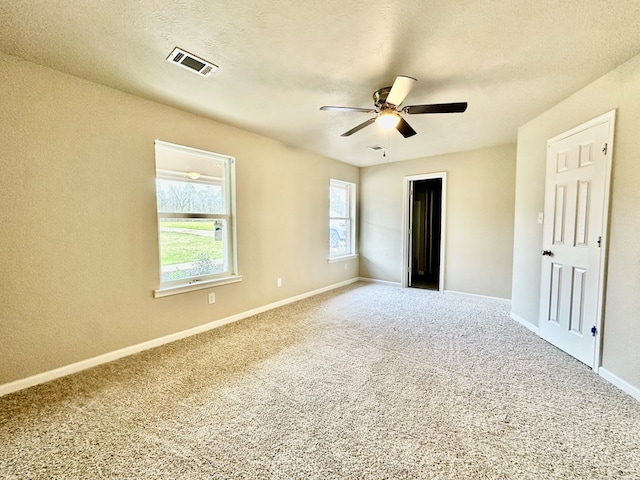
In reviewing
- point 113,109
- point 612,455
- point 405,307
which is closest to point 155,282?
point 113,109

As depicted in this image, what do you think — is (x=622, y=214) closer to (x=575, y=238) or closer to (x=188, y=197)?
(x=575, y=238)

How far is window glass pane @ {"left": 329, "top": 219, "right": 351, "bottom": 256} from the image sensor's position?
540 cm

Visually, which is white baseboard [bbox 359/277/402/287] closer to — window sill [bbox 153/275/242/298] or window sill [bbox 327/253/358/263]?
window sill [bbox 327/253/358/263]

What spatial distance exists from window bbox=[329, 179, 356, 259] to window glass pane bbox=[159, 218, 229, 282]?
232cm

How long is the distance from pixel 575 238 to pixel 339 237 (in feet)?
11.9

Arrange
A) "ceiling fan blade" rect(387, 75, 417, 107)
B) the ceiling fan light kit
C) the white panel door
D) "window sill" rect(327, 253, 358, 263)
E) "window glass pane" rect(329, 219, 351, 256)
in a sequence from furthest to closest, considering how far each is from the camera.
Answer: "window glass pane" rect(329, 219, 351, 256) → "window sill" rect(327, 253, 358, 263) → the ceiling fan light kit → the white panel door → "ceiling fan blade" rect(387, 75, 417, 107)

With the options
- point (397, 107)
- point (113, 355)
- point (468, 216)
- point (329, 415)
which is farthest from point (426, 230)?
point (113, 355)

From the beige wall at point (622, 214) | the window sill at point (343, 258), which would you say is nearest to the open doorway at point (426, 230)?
the window sill at point (343, 258)

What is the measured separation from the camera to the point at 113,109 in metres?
2.50

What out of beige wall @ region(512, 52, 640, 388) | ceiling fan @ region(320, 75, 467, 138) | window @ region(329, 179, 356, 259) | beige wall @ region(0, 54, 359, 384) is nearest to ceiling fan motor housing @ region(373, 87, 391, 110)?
ceiling fan @ region(320, 75, 467, 138)

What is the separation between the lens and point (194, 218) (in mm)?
3172

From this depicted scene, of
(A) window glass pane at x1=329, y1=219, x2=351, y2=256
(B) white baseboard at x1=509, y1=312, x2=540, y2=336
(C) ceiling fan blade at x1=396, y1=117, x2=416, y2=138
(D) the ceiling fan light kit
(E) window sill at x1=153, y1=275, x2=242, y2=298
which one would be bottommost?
(B) white baseboard at x1=509, y1=312, x2=540, y2=336

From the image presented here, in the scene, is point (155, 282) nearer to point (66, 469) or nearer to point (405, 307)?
point (66, 469)

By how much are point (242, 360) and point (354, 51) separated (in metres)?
2.67
